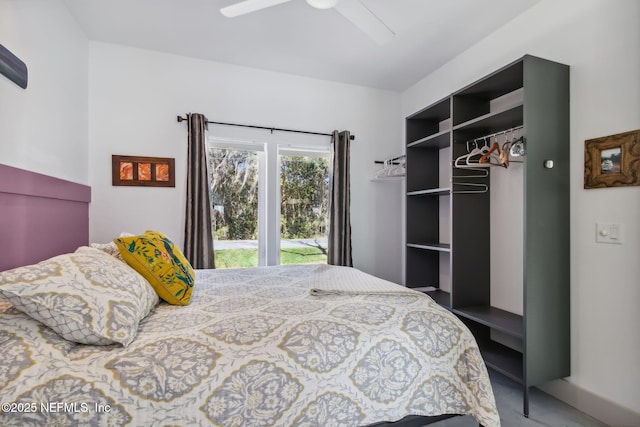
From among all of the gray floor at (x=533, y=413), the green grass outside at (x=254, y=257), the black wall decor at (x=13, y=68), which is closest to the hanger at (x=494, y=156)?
the gray floor at (x=533, y=413)

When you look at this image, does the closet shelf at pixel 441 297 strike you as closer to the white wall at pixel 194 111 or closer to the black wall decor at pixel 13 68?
the white wall at pixel 194 111

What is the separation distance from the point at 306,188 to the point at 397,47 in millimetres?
1621

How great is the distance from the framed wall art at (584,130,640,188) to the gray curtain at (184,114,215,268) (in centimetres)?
285

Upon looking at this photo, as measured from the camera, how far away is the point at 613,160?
5.58 feet

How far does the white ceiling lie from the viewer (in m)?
2.15

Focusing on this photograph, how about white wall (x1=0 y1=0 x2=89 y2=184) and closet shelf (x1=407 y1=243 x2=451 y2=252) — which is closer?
white wall (x1=0 y1=0 x2=89 y2=184)

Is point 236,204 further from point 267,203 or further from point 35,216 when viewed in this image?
point 35,216

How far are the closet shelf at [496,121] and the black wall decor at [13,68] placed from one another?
8.74 ft

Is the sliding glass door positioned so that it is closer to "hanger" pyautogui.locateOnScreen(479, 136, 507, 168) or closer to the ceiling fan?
the ceiling fan

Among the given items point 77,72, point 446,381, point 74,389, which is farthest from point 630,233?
point 77,72

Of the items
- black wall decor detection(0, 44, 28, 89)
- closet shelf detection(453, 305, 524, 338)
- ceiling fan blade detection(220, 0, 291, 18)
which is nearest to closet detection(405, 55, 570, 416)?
closet shelf detection(453, 305, 524, 338)

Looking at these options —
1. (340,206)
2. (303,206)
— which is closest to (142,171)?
(303,206)

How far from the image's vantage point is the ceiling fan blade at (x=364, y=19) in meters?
1.70

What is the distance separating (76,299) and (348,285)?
4.04 feet
